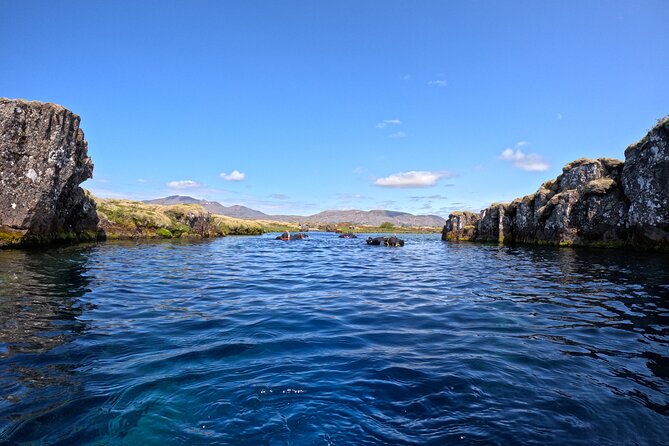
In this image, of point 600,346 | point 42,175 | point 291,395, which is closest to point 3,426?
point 291,395

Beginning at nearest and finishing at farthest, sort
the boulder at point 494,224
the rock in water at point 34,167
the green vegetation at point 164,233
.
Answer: the rock in water at point 34,167 → the green vegetation at point 164,233 → the boulder at point 494,224

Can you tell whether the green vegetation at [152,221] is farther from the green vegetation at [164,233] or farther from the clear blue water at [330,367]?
the clear blue water at [330,367]

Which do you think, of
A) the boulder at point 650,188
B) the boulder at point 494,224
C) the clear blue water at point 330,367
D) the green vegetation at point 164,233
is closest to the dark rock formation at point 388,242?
the boulder at point 494,224

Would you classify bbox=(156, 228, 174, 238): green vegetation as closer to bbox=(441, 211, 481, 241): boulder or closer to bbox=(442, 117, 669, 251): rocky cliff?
bbox=(441, 211, 481, 241): boulder

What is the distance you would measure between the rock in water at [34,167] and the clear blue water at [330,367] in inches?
659

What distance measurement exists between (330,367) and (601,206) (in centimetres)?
4413

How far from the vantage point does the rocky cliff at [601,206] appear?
98.4 ft

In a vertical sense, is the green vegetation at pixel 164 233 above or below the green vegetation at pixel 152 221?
below

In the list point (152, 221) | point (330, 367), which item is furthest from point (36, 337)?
point (152, 221)

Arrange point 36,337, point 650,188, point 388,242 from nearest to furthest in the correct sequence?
point 36,337
point 650,188
point 388,242

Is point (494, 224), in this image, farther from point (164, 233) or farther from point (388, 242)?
point (164, 233)

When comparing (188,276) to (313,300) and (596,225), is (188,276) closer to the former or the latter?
(313,300)

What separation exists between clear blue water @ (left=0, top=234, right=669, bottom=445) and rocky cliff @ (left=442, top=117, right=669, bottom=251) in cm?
2399

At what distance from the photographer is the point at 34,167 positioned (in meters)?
26.5
